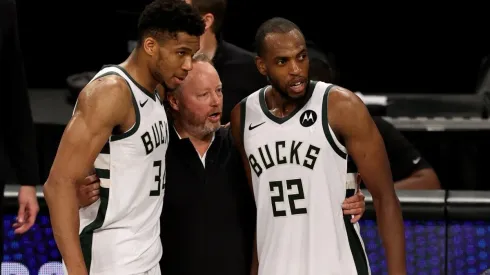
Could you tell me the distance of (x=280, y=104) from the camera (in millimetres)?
3320

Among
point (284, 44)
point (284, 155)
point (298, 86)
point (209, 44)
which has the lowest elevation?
point (284, 155)

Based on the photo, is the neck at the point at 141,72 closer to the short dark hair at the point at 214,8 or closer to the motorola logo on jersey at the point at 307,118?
the motorola logo on jersey at the point at 307,118

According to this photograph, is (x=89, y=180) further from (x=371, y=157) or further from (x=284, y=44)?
(x=371, y=157)

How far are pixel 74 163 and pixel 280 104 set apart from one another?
0.72 metres

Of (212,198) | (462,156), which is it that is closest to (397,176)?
(462,156)

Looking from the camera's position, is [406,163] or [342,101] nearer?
[342,101]

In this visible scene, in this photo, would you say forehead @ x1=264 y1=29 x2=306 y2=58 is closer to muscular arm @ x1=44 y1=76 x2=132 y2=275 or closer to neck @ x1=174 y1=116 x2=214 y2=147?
neck @ x1=174 y1=116 x2=214 y2=147

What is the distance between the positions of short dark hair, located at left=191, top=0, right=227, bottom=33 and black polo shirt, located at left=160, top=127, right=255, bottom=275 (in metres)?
0.77

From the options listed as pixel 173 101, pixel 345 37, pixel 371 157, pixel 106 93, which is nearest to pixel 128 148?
pixel 106 93

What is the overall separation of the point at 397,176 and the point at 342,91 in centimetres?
181

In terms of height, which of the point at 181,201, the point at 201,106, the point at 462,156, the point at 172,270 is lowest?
the point at 462,156

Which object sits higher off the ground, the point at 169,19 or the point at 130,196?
the point at 169,19

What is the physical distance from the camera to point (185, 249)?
137 inches

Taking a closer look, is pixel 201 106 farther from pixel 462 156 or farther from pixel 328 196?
pixel 462 156
